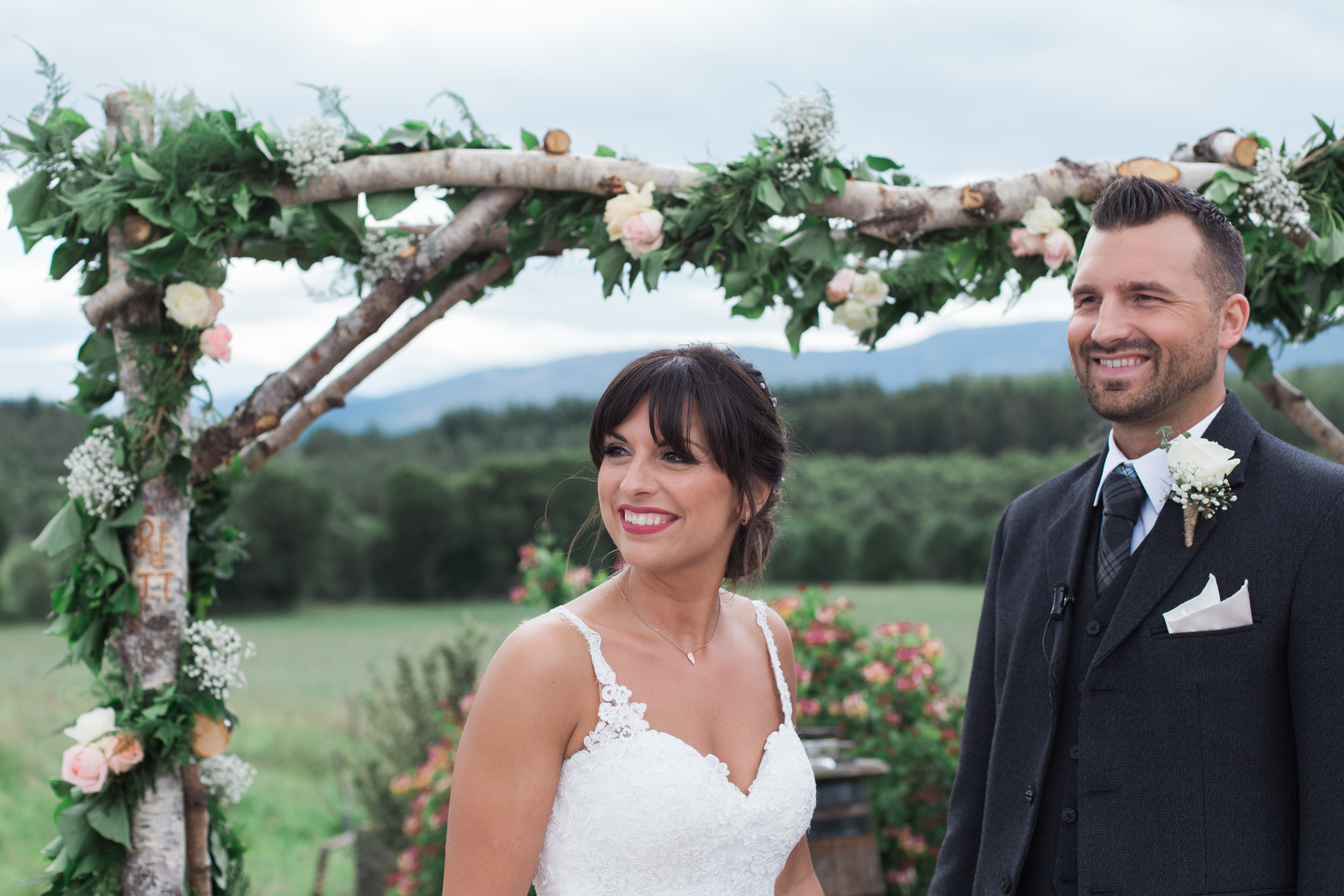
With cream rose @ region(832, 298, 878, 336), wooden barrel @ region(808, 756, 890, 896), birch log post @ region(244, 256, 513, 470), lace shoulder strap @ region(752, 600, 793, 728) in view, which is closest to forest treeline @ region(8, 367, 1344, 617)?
wooden barrel @ region(808, 756, 890, 896)

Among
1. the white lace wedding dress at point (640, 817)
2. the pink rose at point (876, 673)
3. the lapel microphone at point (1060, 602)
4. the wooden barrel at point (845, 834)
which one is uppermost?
the lapel microphone at point (1060, 602)

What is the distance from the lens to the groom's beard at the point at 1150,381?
1.86 meters

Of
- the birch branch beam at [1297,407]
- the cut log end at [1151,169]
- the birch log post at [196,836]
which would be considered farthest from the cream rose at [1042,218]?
the birch log post at [196,836]

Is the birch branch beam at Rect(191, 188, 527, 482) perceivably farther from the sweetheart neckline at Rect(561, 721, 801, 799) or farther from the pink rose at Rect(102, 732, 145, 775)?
the sweetheart neckline at Rect(561, 721, 801, 799)

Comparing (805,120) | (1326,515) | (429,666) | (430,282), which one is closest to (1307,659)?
(1326,515)

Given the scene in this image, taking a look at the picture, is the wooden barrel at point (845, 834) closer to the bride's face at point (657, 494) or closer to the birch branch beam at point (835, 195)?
the birch branch beam at point (835, 195)

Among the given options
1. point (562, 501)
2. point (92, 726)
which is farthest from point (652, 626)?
point (562, 501)

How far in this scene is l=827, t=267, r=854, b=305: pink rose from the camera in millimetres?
3328

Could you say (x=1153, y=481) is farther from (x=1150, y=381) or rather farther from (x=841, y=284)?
(x=841, y=284)

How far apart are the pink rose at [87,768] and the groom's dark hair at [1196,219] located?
2897mm

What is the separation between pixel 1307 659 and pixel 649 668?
45.5 inches

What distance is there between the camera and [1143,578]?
1.90 metres

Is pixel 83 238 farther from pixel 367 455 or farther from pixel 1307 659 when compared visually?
pixel 367 455

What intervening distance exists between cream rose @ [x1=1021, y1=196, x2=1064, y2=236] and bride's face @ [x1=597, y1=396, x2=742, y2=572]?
1.87 metres
